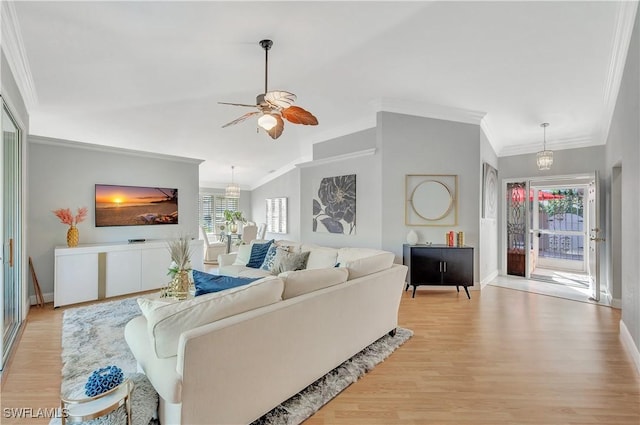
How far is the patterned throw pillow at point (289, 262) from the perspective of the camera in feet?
12.4

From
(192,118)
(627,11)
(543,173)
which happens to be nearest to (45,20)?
(192,118)

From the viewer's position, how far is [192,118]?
193 inches

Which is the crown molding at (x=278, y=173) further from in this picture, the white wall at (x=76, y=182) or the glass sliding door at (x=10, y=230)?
the glass sliding door at (x=10, y=230)

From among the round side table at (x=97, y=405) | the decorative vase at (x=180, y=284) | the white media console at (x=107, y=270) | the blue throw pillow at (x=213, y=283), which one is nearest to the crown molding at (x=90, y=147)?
the white media console at (x=107, y=270)

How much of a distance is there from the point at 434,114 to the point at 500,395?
13.3ft

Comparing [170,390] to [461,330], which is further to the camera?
[461,330]

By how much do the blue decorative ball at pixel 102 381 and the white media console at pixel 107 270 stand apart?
3381 millimetres

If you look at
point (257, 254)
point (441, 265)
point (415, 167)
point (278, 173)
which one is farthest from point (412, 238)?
point (278, 173)

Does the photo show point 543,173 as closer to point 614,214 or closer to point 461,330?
point 614,214

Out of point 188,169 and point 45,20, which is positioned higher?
point 45,20

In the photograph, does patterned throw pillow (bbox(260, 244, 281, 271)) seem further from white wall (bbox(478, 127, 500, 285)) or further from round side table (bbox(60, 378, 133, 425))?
white wall (bbox(478, 127, 500, 285))

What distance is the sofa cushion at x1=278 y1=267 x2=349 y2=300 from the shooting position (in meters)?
2.04

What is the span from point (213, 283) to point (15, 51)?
281 cm

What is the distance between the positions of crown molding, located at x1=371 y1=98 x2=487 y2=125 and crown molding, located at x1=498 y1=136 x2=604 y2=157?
180cm
